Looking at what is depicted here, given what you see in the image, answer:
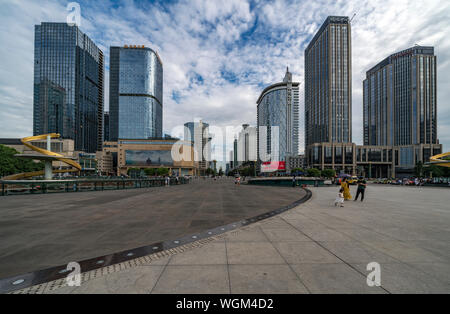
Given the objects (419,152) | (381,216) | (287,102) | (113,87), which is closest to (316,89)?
(287,102)

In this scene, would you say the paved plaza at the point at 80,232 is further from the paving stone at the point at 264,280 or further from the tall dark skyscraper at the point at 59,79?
the tall dark skyscraper at the point at 59,79

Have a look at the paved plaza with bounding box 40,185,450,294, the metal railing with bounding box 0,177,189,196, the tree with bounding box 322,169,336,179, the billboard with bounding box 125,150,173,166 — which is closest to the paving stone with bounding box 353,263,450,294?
the paved plaza with bounding box 40,185,450,294

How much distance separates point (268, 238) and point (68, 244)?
547cm

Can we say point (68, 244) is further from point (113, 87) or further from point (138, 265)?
point (113, 87)

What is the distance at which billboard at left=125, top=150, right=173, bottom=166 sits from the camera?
102 m

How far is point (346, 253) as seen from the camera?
3914 millimetres

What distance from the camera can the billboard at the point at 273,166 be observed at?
409 feet

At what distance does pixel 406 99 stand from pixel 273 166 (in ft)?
319

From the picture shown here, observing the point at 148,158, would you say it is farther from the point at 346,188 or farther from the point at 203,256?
the point at 203,256

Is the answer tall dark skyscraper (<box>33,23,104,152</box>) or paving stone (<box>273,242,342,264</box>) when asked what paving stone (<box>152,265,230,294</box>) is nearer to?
paving stone (<box>273,242,342,264</box>)

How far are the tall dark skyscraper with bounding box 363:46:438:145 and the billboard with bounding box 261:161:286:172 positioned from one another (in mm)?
76794

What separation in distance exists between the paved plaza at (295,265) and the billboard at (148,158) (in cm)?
10592

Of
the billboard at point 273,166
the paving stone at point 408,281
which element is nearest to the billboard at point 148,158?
the billboard at point 273,166

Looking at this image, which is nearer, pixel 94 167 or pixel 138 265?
pixel 138 265
